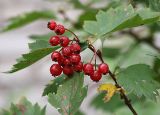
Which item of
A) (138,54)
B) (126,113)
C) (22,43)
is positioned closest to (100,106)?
(138,54)

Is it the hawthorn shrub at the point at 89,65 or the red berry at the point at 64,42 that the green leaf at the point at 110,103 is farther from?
the red berry at the point at 64,42

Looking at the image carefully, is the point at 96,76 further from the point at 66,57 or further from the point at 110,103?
the point at 110,103

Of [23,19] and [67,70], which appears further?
[23,19]

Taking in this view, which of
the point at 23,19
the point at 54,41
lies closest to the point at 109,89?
the point at 54,41

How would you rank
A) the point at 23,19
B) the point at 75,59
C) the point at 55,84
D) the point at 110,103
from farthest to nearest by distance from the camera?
1. the point at 110,103
2. the point at 23,19
3. the point at 55,84
4. the point at 75,59

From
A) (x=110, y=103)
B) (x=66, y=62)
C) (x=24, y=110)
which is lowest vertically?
(x=110, y=103)

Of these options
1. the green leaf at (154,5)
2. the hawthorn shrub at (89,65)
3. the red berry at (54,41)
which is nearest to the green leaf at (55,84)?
the hawthorn shrub at (89,65)

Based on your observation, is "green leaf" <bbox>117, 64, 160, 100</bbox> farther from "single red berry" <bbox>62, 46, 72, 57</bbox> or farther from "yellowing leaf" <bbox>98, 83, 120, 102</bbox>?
"single red berry" <bbox>62, 46, 72, 57</bbox>
